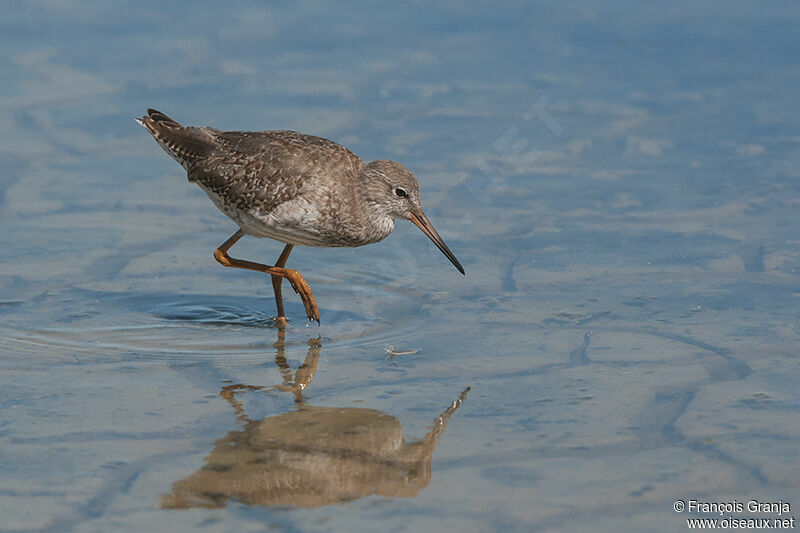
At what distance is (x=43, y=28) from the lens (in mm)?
14641

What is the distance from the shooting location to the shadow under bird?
→ 8461mm

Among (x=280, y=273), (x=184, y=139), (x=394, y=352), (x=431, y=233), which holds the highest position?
(x=184, y=139)

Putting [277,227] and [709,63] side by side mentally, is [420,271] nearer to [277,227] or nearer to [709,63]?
[277,227]

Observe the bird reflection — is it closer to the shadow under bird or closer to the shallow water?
the shallow water

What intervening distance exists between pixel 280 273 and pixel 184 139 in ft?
5.18

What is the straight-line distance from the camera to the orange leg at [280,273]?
26.9 feet

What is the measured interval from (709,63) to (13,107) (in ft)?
26.2

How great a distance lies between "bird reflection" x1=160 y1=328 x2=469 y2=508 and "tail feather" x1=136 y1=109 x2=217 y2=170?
3034mm

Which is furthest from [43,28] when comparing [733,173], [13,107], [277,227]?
[733,173]

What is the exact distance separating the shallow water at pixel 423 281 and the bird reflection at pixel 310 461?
0.07 feet

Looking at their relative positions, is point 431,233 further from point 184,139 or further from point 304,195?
point 184,139

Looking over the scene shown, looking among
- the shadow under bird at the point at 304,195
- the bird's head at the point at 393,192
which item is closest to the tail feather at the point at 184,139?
the shadow under bird at the point at 304,195

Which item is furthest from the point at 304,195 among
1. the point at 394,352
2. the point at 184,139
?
the point at 394,352

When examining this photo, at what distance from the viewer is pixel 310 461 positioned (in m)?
5.83
